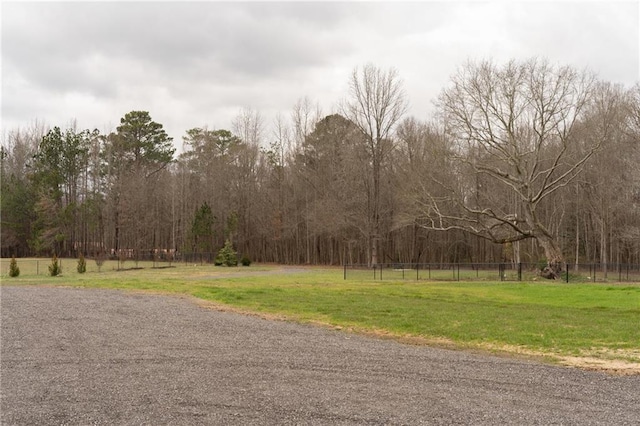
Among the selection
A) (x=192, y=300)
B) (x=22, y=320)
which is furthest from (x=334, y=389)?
(x=192, y=300)

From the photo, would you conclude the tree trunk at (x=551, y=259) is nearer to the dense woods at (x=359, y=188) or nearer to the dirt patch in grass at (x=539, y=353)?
the dense woods at (x=359, y=188)

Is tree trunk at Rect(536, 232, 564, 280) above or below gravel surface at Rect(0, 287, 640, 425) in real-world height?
above

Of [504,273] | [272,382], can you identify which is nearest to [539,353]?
[272,382]

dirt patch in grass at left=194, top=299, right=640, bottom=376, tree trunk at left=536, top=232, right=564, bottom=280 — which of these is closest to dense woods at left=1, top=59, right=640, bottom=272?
tree trunk at left=536, top=232, right=564, bottom=280

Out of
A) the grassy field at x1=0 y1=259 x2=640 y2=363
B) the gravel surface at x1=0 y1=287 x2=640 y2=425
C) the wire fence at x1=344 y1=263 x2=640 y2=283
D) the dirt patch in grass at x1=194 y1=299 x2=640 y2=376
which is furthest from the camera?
the wire fence at x1=344 y1=263 x2=640 y2=283

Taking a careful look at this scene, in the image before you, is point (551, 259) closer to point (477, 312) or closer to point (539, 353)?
→ point (477, 312)

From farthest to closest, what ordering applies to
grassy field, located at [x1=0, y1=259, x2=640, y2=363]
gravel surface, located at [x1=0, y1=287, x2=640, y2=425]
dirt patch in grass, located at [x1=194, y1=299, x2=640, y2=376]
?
grassy field, located at [x1=0, y1=259, x2=640, y2=363]
dirt patch in grass, located at [x1=194, y1=299, x2=640, y2=376]
gravel surface, located at [x1=0, y1=287, x2=640, y2=425]

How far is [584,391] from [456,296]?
15117 millimetres

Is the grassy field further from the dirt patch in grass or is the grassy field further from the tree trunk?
the tree trunk

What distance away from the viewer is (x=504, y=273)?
3578 centimetres

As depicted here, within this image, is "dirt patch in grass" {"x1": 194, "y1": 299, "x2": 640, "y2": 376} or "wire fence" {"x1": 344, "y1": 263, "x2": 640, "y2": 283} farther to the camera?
"wire fence" {"x1": 344, "y1": 263, "x2": 640, "y2": 283}

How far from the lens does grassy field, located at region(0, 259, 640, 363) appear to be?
12125 mm

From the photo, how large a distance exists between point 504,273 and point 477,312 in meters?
20.0

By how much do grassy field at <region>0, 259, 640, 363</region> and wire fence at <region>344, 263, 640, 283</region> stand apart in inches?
248
